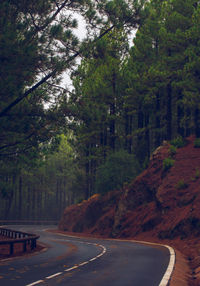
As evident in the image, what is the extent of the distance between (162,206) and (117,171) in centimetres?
1147

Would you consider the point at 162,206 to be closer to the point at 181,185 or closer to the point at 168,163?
the point at 181,185

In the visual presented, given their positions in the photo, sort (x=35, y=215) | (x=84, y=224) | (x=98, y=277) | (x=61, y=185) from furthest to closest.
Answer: (x=61, y=185) → (x=35, y=215) → (x=84, y=224) → (x=98, y=277)

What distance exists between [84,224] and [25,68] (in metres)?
35.5

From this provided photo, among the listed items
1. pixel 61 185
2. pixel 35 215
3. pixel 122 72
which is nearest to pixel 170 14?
pixel 122 72

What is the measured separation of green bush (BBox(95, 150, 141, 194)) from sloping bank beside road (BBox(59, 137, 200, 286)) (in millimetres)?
1404

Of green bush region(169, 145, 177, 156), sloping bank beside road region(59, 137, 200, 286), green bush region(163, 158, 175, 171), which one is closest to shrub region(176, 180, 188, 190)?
sloping bank beside road region(59, 137, 200, 286)

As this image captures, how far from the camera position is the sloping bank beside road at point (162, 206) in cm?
2754

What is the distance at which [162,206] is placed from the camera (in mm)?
32781

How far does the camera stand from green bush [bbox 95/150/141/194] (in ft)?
143

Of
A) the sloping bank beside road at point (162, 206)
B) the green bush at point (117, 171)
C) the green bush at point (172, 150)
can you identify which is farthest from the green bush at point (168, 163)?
the green bush at point (117, 171)

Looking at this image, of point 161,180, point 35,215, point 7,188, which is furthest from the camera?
point 35,215

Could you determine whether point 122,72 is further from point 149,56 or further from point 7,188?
point 7,188

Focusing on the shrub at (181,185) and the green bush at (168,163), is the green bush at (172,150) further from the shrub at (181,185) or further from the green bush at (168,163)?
the shrub at (181,185)

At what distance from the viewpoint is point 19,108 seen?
18156mm
